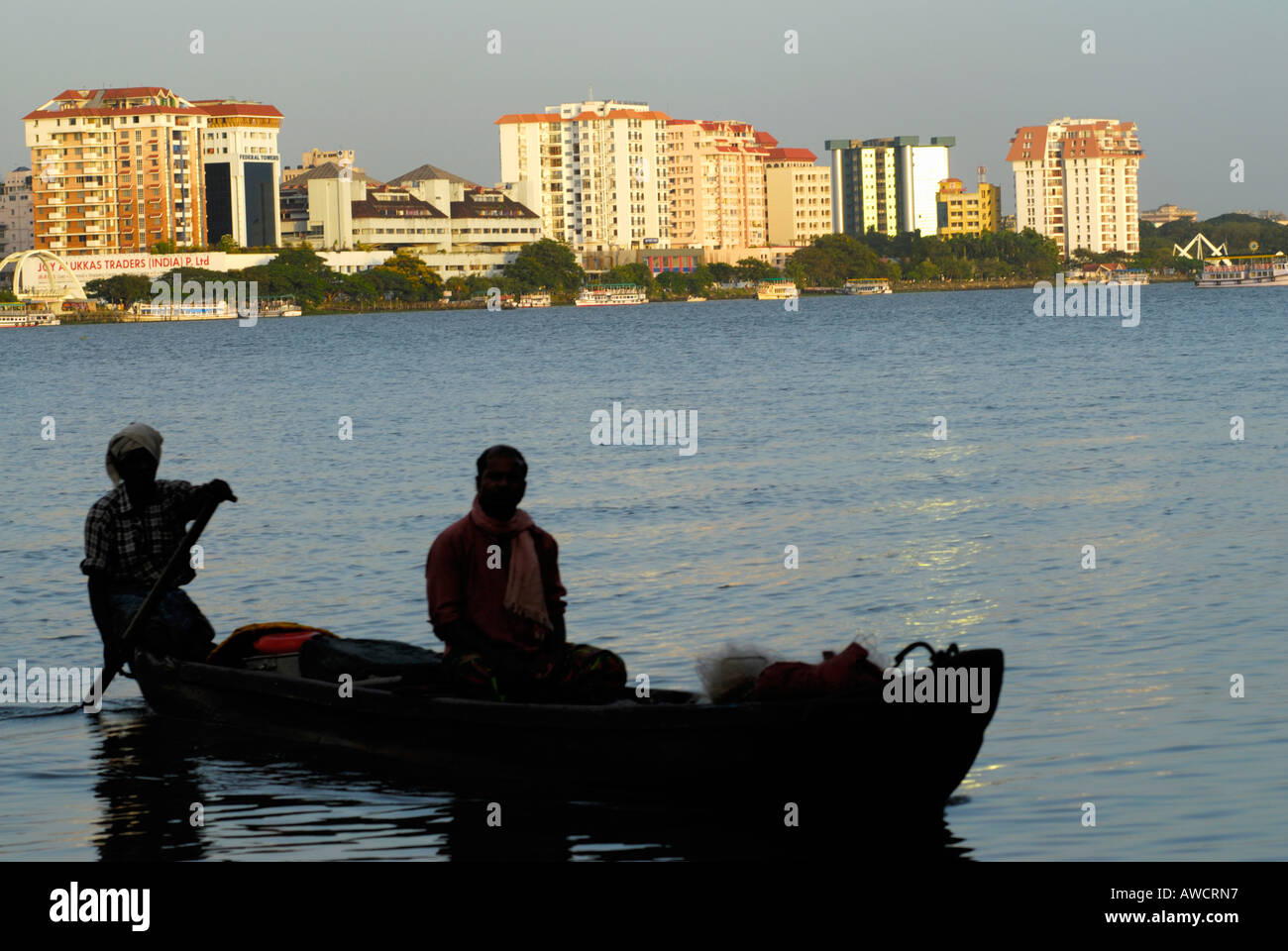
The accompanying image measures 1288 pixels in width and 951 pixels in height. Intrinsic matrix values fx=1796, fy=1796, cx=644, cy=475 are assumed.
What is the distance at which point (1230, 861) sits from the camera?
8484mm

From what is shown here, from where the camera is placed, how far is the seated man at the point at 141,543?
35.1 ft

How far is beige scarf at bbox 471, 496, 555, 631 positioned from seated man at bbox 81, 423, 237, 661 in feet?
6.51

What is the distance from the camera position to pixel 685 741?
9008 millimetres

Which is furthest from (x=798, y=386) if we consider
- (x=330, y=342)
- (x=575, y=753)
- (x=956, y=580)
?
(x=330, y=342)

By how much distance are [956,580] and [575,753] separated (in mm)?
8394

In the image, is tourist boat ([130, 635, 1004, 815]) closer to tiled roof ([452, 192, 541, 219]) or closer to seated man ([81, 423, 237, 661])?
seated man ([81, 423, 237, 661])

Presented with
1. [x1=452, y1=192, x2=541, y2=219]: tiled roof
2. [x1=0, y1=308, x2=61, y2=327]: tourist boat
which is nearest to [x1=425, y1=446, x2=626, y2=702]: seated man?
[x1=0, y1=308, x2=61, y2=327]: tourist boat

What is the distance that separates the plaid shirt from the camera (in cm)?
1091

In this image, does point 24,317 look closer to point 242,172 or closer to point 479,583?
point 242,172

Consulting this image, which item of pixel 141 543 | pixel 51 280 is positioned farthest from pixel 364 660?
pixel 51 280

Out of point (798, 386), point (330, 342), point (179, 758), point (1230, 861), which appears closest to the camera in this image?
point (1230, 861)
